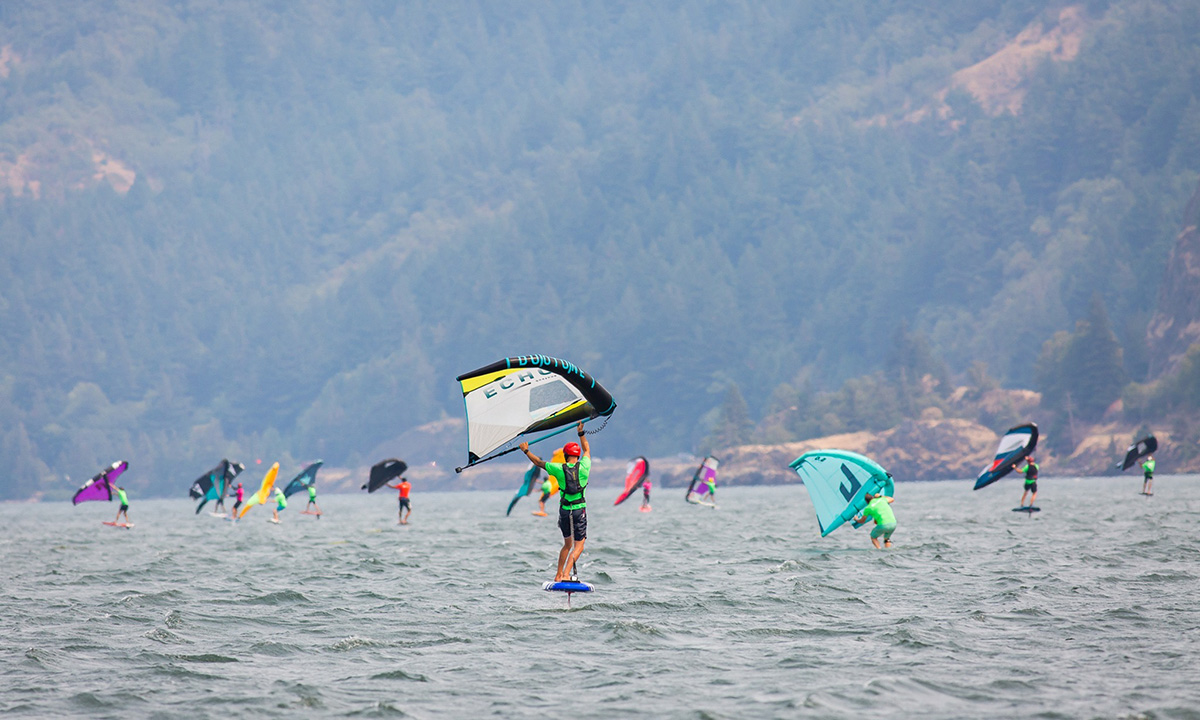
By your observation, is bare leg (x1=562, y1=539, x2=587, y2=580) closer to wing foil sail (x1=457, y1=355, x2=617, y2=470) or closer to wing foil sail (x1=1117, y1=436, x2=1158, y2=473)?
wing foil sail (x1=457, y1=355, x2=617, y2=470)

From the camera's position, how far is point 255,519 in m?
67.1

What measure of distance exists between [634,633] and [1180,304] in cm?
13446

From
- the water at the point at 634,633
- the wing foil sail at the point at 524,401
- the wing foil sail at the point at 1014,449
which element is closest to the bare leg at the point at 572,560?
the water at the point at 634,633

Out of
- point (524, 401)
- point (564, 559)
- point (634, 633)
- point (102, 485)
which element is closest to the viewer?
point (634, 633)

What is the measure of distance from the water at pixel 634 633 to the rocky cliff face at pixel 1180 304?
109 meters

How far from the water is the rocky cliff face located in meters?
109

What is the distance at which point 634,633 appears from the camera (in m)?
18.3

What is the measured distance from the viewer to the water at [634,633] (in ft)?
46.1

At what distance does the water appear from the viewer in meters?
14.0

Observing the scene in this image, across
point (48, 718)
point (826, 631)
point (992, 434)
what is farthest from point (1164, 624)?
point (992, 434)

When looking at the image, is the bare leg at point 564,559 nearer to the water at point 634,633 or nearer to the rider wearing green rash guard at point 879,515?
the water at point 634,633

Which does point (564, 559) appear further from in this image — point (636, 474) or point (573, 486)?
point (636, 474)

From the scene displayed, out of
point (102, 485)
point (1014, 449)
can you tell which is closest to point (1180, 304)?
point (1014, 449)

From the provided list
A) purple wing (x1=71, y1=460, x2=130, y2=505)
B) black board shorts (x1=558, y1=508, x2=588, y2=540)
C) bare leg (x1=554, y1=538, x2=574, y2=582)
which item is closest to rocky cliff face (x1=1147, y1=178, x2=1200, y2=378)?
purple wing (x1=71, y1=460, x2=130, y2=505)
